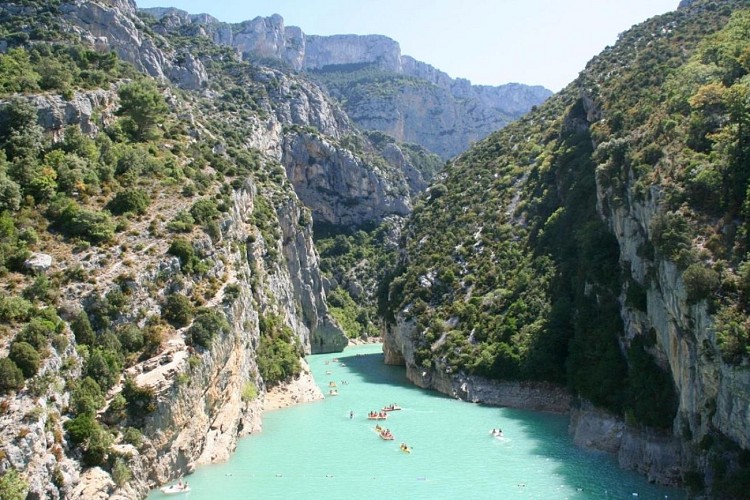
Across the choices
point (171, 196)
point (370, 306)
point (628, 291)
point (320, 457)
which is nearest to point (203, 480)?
point (320, 457)

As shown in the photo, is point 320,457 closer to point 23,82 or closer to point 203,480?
point 203,480

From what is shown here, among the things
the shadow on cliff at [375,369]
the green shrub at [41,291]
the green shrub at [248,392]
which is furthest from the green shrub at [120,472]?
the shadow on cliff at [375,369]

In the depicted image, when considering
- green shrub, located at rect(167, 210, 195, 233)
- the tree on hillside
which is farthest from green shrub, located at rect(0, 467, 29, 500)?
the tree on hillside

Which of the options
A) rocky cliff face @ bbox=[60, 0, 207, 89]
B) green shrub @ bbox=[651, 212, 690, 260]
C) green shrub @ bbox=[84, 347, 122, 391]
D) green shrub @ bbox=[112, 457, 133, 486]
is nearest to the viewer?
green shrub @ bbox=[112, 457, 133, 486]

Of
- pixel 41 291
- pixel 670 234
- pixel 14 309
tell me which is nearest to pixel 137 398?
pixel 14 309

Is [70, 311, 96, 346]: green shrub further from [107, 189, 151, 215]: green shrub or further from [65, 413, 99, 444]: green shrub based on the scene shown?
[107, 189, 151, 215]: green shrub

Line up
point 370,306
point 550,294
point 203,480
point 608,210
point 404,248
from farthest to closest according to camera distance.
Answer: point 370,306 → point 404,248 → point 550,294 → point 608,210 → point 203,480

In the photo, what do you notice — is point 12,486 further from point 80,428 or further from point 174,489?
point 174,489
